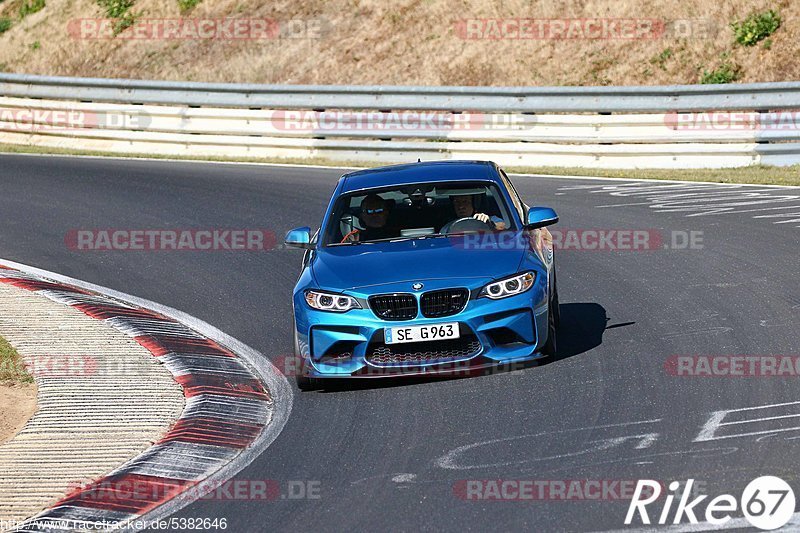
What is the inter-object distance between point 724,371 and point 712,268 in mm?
3823

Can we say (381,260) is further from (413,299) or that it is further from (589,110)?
(589,110)

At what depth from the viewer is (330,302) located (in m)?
9.12

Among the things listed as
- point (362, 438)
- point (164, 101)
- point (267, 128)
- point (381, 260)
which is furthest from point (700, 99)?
point (362, 438)

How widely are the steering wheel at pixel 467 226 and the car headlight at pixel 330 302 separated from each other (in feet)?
4.55

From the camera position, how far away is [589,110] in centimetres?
2048

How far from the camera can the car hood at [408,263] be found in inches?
358

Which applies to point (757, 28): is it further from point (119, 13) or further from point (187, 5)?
point (119, 13)

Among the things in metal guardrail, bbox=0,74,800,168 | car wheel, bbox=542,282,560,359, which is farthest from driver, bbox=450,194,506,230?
metal guardrail, bbox=0,74,800,168

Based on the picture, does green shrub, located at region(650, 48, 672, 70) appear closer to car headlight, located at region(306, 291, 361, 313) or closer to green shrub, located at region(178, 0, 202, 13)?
green shrub, located at region(178, 0, 202, 13)

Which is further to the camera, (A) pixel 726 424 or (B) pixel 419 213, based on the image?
(B) pixel 419 213

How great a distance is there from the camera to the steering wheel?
1003cm

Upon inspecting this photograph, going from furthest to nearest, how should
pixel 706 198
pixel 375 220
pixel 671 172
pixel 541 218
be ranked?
pixel 671 172
pixel 706 198
pixel 375 220
pixel 541 218

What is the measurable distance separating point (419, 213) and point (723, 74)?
13810 mm

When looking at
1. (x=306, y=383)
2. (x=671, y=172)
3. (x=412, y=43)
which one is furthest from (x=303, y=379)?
(x=412, y=43)
